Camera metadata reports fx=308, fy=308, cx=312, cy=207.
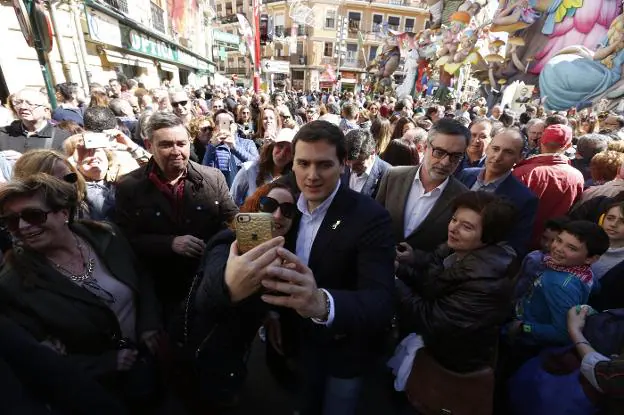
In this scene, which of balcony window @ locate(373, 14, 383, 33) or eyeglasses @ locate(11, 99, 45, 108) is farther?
balcony window @ locate(373, 14, 383, 33)

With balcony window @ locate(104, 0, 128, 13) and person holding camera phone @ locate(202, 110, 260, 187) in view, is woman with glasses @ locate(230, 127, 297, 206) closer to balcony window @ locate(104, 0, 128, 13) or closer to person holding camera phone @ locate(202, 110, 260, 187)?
person holding camera phone @ locate(202, 110, 260, 187)

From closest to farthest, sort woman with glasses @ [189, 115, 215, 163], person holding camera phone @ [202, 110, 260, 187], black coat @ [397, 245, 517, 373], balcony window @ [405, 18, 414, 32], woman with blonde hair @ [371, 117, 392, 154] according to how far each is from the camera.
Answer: black coat @ [397, 245, 517, 373] < person holding camera phone @ [202, 110, 260, 187] < woman with glasses @ [189, 115, 215, 163] < woman with blonde hair @ [371, 117, 392, 154] < balcony window @ [405, 18, 414, 32]

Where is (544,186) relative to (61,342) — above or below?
above

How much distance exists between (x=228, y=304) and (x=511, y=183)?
8.10 feet

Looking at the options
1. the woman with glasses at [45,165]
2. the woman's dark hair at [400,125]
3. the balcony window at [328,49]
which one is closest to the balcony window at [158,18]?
the woman's dark hair at [400,125]

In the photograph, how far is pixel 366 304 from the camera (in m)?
1.26

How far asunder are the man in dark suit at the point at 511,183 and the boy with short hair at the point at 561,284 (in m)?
0.35

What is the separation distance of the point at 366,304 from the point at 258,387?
175 centimetres

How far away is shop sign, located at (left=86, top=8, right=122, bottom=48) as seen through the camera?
367 inches

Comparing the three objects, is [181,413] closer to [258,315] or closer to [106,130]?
[258,315]

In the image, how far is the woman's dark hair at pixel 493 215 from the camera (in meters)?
1.65

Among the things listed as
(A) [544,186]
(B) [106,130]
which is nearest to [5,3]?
(B) [106,130]

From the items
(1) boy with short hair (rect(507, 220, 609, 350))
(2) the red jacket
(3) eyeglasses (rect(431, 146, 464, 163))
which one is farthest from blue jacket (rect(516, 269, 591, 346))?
(2) the red jacket

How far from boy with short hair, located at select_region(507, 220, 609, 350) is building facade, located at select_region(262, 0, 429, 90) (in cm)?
3740
